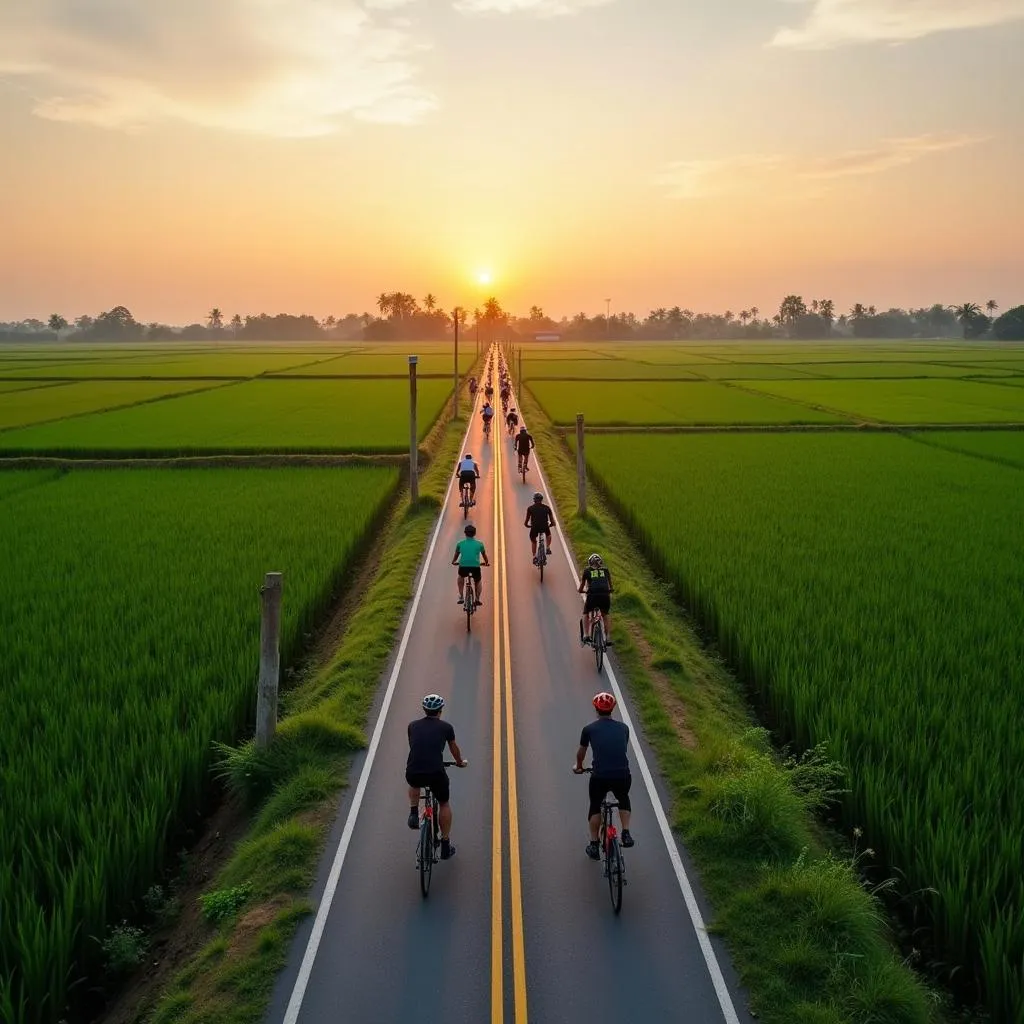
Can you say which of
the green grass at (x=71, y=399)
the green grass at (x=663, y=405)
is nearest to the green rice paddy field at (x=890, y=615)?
the green grass at (x=663, y=405)

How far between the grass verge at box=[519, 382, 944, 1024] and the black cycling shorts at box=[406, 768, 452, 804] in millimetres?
3026

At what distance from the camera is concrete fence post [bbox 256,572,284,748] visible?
432 inches

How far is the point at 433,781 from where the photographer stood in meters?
8.39

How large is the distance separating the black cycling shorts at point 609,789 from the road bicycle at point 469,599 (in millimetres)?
7726

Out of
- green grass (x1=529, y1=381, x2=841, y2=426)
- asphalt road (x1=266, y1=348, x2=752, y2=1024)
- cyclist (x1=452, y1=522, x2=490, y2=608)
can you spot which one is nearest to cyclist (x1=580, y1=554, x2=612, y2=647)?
asphalt road (x1=266, y1=348, x2=752, y2=1024)

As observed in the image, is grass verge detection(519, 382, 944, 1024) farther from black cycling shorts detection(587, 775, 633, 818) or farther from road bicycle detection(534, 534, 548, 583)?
road bicycle detection(534, 534, 548, 583)

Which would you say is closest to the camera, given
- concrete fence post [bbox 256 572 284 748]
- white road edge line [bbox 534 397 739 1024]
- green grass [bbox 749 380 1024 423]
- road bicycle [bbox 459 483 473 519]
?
white road edge line [bbox 534 397 739 1024]

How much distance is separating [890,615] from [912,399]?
5432 cm

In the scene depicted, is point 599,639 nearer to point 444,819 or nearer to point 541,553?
point 541,553

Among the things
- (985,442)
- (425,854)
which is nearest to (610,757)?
(425,854)

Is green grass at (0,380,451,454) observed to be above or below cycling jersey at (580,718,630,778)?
above

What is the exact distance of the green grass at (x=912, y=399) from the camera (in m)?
51.2

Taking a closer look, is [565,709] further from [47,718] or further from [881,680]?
[47,718]

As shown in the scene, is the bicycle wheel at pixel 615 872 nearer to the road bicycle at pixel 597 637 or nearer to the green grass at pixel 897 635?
the green grass at pixel 897 635
